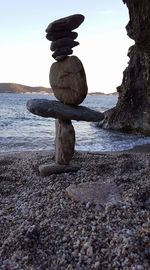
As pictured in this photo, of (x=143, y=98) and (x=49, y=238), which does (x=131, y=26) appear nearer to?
(x=49, y=238)

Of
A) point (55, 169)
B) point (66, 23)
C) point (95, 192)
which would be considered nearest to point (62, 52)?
point (66, 23)

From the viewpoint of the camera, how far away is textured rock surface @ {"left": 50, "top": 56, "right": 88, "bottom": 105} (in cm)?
811

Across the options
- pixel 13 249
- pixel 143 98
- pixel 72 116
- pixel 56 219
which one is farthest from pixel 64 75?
pixel 143 98

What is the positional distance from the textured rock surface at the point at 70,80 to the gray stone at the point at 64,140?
527mm

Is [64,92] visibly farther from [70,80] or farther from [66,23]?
[66,23]

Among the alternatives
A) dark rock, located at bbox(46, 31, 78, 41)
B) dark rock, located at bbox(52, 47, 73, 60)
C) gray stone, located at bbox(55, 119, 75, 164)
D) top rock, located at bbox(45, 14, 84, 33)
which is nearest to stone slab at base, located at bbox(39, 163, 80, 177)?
gray stone, located at bbox(55, 119, 75, 164)

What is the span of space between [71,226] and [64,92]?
11.6 ft

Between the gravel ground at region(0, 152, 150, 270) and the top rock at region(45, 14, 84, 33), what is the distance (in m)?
3.11

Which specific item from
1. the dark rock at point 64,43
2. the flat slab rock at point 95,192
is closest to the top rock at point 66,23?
the dark rock at point 64,43

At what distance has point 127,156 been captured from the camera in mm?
10641

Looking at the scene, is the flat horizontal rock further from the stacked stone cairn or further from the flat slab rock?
the flat slab rock

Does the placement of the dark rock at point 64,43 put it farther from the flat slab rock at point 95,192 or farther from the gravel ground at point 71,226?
the flat slab rock at point 95,192

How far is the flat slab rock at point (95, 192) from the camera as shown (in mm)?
6312

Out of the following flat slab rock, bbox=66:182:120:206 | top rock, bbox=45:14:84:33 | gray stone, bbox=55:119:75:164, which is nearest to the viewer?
flat slab rock, bbox=66:182:120:206
